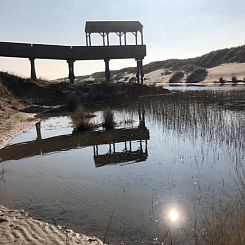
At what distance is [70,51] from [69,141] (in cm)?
2730

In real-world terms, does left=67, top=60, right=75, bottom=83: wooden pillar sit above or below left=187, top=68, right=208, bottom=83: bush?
above

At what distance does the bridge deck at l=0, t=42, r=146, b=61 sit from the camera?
40.0 meters

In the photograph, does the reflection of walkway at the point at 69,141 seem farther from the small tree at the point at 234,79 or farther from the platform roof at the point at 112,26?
the small tree at the point at 234,79

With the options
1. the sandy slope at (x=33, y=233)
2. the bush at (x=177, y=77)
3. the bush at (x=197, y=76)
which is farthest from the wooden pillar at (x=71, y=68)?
the bush at (x=177, y=77)

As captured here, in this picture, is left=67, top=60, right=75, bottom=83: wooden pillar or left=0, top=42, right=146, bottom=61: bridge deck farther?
left=67, top=60, right=75, bottom=83: wooden pillar

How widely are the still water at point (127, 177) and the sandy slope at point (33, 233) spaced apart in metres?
0.34

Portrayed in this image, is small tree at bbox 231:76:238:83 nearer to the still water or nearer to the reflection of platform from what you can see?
the still water

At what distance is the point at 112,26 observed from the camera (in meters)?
44.7

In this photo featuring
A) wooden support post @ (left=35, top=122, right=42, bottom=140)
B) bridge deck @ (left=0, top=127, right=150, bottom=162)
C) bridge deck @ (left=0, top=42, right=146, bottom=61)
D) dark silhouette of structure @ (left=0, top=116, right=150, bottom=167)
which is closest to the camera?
dark silhouette of structure @ (left=0, top=116, right=150, bottom=167)

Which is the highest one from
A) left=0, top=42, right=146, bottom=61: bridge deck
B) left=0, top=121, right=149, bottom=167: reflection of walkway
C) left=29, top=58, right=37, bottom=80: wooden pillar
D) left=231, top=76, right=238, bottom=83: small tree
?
left=0, top=42, right=146, bottom=61: bridge deck

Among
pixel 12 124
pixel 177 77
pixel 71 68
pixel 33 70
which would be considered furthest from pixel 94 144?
pixel 177 77

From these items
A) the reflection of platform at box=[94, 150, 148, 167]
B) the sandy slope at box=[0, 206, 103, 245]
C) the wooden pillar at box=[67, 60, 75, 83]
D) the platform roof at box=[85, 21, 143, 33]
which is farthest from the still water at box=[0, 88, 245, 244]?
the platform roof at box=[85, 21, 143, 33]

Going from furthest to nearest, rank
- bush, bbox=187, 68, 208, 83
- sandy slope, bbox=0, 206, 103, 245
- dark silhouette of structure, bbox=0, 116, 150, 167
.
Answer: bush, bbox=187, 68, 208, 83 → dark silhouette of structure, bbox=0, 116, 150, 167 → sandy slope, bbox=0, 206, 103, 245

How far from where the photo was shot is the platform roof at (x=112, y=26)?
44375mm
